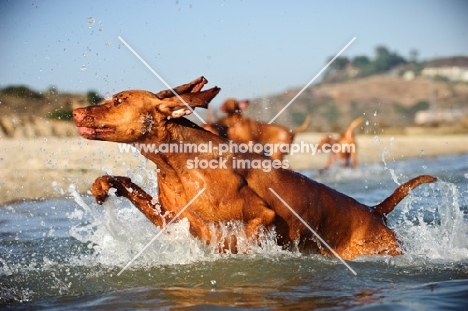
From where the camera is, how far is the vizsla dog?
6.08 metres

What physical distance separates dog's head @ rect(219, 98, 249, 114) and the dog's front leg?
4.45m

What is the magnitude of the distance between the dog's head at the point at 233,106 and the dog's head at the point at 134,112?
4.83 metres

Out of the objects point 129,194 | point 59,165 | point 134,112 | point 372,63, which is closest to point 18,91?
point 59,165

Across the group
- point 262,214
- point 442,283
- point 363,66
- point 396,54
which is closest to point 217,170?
point 262,214

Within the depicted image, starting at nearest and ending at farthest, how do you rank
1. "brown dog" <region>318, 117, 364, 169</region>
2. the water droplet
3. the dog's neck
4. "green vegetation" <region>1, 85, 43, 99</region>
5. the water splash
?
the dog's neck, the water droplet, the water splash, "green vegetation" <region>1, 85, 43, 99</region>, "brown dog" <region>318, 117, 364, 169</region>

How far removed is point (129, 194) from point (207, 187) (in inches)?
33.2

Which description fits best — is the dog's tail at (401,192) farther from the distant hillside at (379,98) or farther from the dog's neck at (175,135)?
the distant hillside at (379,98)

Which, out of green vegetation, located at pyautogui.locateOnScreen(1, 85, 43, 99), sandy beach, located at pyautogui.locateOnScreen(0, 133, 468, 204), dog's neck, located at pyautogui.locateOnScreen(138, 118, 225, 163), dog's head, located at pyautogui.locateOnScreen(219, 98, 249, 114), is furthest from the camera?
green vegetation, located at pyautogui.locateOnScreen(1, 85, 43, 99)

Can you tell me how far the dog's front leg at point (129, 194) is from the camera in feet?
21.7

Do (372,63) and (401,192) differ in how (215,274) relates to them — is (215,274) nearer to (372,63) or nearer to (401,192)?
(401,192)

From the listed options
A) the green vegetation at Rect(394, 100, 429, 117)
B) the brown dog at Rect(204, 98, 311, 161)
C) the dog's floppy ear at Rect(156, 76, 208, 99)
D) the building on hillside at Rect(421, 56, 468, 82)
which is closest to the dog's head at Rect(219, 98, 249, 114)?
the brown dog at Rect(204, 98, 311, 161)

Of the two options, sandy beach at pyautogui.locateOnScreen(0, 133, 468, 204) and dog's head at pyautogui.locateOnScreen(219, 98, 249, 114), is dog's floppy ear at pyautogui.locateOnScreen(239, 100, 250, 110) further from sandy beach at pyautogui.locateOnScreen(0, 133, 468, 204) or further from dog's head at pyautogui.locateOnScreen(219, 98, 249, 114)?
sandy beach at pyautogui.locateOnScreen(0, 133, 468, 204)

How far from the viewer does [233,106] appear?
1118 cm

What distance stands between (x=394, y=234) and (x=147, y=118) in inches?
115
